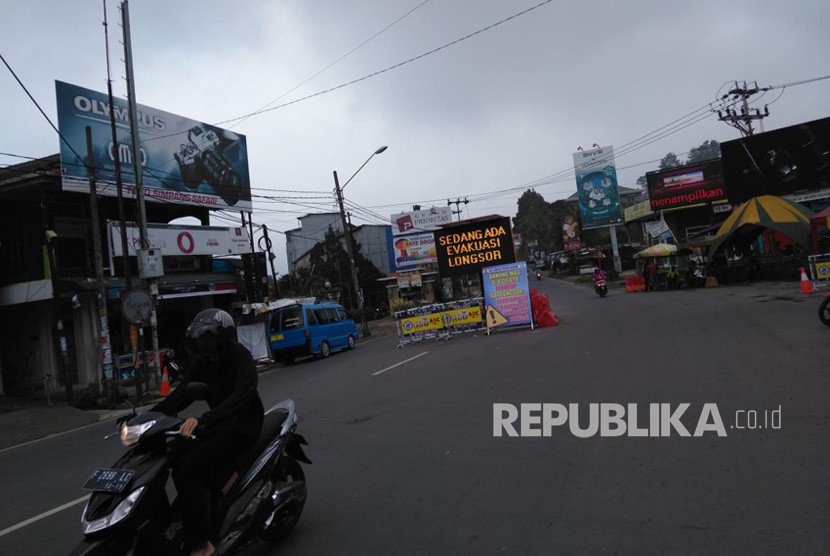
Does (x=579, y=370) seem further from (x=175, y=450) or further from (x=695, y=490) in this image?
(x=175, y=450)

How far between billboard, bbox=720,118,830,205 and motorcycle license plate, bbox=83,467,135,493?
3668 centimetres

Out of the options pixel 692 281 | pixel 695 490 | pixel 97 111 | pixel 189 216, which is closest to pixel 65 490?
pixel 695 490

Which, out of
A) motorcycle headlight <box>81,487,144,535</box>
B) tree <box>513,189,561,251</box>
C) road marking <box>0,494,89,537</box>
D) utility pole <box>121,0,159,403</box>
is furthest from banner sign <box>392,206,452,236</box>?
tree <box>513,189,561,251</box>

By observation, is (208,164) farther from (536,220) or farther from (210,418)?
(536,220)

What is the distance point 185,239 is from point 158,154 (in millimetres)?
3539

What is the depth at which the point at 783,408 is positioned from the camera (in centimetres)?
591

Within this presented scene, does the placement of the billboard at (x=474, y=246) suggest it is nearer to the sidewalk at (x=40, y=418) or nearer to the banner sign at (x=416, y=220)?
the sidewalk at (x=40, y=418)

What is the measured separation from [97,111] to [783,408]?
21.2m

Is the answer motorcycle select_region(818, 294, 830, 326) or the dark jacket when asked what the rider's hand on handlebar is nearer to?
the dark jacket

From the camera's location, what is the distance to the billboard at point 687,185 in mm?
43031

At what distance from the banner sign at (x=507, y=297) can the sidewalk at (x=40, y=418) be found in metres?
10.4

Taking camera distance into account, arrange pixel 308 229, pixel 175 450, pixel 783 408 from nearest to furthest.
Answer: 1. pixel 175 450
2. pixel 783 408
3. pixel 308 229

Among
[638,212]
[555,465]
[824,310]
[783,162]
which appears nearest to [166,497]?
[555,465]

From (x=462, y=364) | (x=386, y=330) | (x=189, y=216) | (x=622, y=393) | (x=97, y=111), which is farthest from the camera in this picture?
(x=386, y=330)
